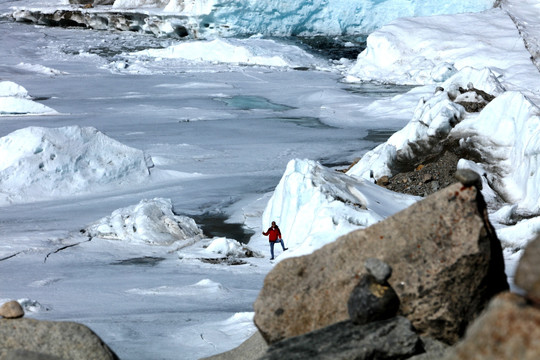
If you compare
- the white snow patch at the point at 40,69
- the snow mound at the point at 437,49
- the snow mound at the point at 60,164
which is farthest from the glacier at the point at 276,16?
the snow mound at the point at 60,164

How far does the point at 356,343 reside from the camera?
3621 mm

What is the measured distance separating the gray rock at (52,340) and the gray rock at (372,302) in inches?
63.3

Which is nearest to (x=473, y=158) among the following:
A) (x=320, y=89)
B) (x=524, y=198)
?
(x=524, y=198)

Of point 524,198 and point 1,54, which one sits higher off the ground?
point 524,198

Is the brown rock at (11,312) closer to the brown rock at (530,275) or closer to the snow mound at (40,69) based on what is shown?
the brown rock at (530,275)

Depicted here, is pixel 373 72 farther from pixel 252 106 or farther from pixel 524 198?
pixel 524 198

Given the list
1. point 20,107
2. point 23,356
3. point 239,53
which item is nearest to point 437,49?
point 239,53

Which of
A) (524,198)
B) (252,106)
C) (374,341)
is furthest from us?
(252,106)

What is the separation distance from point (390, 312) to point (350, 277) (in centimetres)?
33

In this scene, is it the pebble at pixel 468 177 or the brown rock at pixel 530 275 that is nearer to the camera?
the brown rock at pixel 530 275

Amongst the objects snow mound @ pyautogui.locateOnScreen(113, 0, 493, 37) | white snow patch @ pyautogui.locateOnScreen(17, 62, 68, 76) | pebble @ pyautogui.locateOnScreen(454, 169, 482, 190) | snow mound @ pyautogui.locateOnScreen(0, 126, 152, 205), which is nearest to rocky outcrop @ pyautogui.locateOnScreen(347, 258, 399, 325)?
pebble @ pyautogui.locateOnScreen(454, 169, 482, 190)

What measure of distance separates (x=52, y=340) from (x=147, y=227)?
7.33 metres

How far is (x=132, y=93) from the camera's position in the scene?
2491 cm

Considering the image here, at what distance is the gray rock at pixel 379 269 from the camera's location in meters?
3.77
